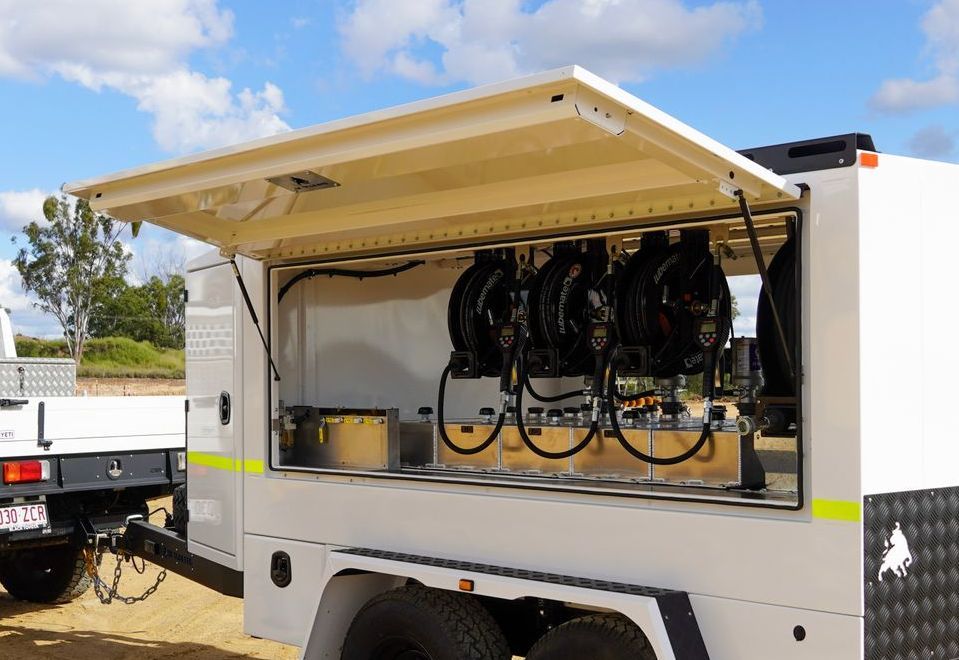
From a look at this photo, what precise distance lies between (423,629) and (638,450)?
101 cm

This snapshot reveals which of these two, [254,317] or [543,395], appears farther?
[543,395]

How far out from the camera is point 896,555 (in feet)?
9.85

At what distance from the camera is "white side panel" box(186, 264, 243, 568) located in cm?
483

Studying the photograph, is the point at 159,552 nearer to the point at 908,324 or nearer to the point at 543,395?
the point at 543,395

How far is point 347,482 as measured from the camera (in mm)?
4254

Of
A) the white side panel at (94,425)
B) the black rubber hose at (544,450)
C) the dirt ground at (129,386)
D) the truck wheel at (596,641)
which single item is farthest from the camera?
the dirt ground at (129,386)

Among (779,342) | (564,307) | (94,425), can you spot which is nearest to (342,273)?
(564,307)

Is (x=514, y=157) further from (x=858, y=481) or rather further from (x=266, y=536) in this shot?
(x=266, y=536)

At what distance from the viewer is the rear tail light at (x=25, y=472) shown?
19.9ft

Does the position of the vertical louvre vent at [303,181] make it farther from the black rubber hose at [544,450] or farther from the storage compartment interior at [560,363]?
the black rubber hose at [544,450]

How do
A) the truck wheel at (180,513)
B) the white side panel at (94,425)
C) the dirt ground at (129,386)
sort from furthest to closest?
1. the dirt ground at (129,386)
2. the white side panel at (94,425)
3. the truck wheel at (180,513)

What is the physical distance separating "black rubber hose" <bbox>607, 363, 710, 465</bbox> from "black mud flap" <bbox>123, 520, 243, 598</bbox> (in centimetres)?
206

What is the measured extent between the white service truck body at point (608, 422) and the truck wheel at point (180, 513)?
2.89 feet

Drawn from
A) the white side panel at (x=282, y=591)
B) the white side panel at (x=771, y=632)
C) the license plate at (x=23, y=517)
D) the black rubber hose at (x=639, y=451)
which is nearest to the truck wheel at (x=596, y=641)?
the white side panel at (x=771, y=632)
